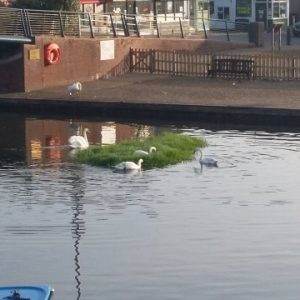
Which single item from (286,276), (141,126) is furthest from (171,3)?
(286,276)

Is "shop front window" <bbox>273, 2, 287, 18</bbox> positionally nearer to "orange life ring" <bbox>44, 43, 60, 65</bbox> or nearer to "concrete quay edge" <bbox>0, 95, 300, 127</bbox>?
"orange life ring" <bbox>44, 43, 60, 65</bbox>

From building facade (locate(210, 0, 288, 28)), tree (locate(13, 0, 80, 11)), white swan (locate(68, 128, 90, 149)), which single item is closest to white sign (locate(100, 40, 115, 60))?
tree (locate(13, 0, 80, 11))

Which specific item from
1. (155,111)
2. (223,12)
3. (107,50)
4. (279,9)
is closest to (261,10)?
(279,9)

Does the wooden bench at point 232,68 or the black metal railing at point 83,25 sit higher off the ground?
the black metal railing at point 83,25

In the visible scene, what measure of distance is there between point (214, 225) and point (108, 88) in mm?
19698

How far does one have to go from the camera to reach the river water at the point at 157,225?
61.9 feet

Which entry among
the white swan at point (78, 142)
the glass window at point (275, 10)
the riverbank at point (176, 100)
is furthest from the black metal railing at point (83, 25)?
the glass window at point (275, 10)

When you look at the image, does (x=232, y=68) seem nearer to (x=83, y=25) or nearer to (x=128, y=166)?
(x=83, y=25)

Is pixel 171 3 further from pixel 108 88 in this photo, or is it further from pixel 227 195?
pixel 227 195

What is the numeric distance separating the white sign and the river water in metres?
13.1

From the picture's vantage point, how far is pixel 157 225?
22625 mm

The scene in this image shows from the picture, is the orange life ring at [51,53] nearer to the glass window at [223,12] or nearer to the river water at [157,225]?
the river water at [157,225]

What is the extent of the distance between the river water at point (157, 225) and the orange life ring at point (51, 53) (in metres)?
9.90

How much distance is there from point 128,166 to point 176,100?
37.3 feet
